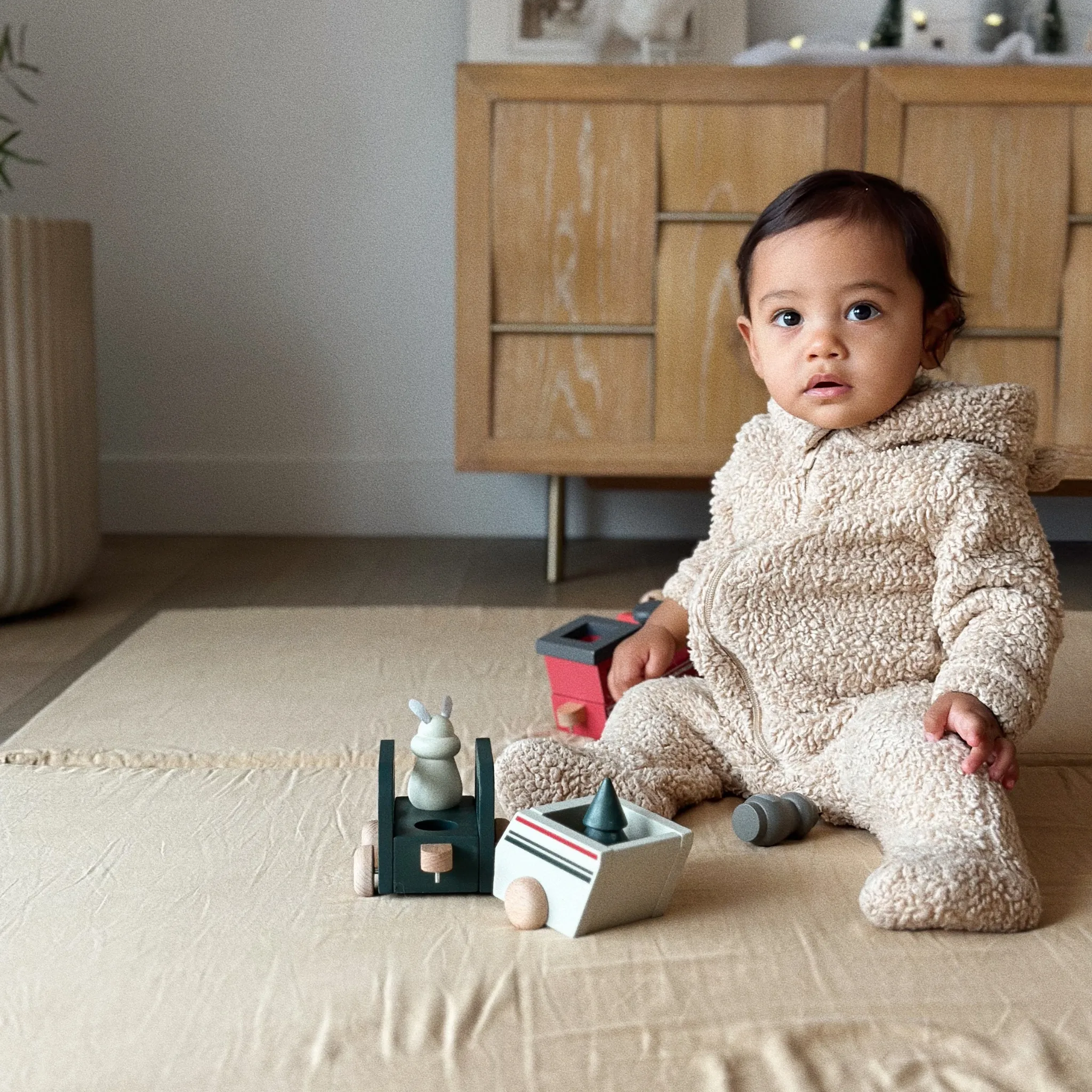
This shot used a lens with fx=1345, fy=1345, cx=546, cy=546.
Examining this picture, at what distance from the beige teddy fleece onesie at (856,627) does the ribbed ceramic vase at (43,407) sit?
93 cm

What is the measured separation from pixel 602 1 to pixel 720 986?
1.66 metres

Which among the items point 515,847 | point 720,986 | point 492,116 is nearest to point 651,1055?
point 720,986

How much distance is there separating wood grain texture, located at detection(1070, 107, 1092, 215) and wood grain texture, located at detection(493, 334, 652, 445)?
1.97ft

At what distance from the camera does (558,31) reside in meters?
2.14

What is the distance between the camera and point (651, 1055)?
0.68m

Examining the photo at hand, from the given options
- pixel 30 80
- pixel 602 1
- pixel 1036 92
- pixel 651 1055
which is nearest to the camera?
pixel 651 1055

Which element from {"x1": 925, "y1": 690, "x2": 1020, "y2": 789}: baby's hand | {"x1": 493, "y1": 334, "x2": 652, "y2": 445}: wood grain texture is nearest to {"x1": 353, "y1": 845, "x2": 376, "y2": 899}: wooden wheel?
{"x1": 925, "y1": 690, "x2": 1020, "y2": 789}: baby's hand

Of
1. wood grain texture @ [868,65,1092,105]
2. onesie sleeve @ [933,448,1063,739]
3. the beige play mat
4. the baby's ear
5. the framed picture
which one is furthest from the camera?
the framed picture

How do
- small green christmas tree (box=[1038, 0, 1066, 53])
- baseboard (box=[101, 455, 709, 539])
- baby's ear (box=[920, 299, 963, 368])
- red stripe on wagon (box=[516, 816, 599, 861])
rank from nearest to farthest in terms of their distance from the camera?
red stripe on wagon (box=[516, 816, 599, 861])
baby's ear (box=[920, 299, 963, 368])
small green christmas tree (box=[1038, 0, 1066, 53])
baseboard (box=[101, 455, 709, 539])

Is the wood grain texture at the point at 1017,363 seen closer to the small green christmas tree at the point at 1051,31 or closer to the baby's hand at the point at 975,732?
the small green christmas tree at the point at 1051,31

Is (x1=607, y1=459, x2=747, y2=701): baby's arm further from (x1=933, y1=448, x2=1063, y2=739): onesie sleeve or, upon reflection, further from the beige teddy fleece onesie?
(x1=933, y1=448, x2=1063, y2=739): onesie sleeve

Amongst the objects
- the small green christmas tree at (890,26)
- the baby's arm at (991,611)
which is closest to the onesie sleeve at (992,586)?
the baby's arm at (991,611)

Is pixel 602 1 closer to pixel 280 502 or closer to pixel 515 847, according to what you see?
pixel 280 502

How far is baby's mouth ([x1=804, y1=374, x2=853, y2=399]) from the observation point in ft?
3.23
